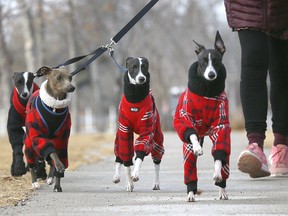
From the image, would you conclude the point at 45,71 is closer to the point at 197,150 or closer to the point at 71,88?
the point at 71,88

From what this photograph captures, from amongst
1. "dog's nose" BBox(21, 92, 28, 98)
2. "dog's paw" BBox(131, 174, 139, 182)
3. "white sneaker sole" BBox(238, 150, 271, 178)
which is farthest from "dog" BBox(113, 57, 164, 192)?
"dog's nose" BBox(21, 92, 28, 98)

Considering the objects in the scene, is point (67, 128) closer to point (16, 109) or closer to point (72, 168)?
point (16, 109)

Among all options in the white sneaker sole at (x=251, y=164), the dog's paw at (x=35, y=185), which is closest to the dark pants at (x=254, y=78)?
the white sneaker sole at (x=251, y=164)

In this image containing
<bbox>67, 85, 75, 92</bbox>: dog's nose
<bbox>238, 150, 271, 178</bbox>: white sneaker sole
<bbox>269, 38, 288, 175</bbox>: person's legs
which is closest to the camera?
<bbox>238, 150, 271, 178</bbox>: white sneaker sole

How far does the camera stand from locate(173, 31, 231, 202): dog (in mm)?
7430

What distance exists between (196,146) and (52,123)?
2136 millimetres

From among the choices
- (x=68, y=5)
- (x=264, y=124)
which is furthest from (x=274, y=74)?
(x=68, y=5)

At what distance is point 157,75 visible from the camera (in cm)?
5028

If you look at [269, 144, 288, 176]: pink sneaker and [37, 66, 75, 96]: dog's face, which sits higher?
[37, 66, 75, 96]: dog's face

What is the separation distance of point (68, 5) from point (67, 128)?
30.6 metres

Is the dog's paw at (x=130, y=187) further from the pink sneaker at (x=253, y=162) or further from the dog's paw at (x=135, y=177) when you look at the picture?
the pink sneaker at (x=253, y=162)

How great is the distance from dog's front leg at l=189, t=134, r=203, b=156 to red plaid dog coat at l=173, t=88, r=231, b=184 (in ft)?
0.18

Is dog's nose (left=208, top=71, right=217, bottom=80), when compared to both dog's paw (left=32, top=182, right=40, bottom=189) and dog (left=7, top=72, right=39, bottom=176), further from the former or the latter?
dog (left=7, top=72, right=39, bottom=176)

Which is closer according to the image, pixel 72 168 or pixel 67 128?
pixel 67 128
